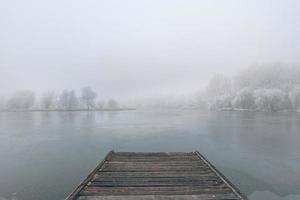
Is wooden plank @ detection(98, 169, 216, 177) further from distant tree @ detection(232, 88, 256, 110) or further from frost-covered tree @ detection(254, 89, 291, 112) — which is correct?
distant tree @ detection(232, 88, 256, 110)

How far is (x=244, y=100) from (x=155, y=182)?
14474 cm

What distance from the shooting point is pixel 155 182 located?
282 inches

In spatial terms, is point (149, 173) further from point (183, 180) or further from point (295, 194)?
point (295, 194)

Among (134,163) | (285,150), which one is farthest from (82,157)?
(285,150)

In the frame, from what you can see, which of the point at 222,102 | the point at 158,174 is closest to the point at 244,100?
the point at 222,102

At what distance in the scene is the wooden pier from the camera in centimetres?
606

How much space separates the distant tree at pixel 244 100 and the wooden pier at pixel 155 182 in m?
142

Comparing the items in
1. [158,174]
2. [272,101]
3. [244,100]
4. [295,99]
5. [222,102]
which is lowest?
[222,102]

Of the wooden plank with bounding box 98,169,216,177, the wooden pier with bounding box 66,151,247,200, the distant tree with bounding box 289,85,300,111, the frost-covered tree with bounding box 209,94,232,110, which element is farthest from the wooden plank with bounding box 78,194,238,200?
the frost-covered tree with bounding box 209,94,232,110

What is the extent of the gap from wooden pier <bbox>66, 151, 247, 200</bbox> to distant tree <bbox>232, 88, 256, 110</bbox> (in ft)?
465

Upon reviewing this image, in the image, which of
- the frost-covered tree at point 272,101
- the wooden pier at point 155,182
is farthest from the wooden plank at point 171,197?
the frost-covered tree at point 272,101

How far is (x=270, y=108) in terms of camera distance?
125188mm

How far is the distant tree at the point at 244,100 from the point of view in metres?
136

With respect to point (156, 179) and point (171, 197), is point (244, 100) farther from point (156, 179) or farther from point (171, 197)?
point (171, 197)
